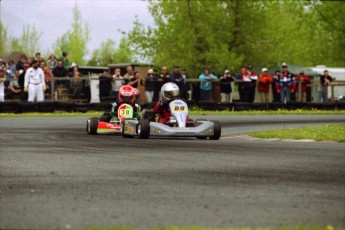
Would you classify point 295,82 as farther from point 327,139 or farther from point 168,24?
point 327,139

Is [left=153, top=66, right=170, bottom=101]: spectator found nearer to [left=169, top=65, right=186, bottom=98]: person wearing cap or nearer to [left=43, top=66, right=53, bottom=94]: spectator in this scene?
[left=169, top=65, right=186, bottom=98]: person wearing cap

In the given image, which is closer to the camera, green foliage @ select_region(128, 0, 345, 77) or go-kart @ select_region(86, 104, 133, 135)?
go-kart @ select_region(86, 104, 133, 135)

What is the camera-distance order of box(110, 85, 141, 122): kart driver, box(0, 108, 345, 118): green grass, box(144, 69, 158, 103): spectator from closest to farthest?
1. box(110, 85, 141, 122): kart driver
2. box(0, 108, 345, 118): green grass
3. box(144, 69, 158, 103): spectator

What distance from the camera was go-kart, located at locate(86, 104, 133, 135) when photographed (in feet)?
56.2

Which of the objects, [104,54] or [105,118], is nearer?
[105,118]

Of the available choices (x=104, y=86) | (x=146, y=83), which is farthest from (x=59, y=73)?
(x=146, y=83)

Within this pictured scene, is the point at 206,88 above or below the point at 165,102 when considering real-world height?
above

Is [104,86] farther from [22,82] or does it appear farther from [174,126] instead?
[174,126]

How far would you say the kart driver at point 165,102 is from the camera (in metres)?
16.1

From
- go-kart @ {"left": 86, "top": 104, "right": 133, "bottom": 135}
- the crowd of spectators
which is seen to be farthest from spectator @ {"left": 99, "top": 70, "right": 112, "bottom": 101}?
go-kart @ {"left": 86, "top": 104, "right": 133, "bottom": 135}

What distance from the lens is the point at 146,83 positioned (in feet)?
93.8

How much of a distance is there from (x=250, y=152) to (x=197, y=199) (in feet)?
16.6

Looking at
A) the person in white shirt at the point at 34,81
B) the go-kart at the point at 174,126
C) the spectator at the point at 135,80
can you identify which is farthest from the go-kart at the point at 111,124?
the person in white shirt at the point at 34,81

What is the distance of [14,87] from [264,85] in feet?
26.8
